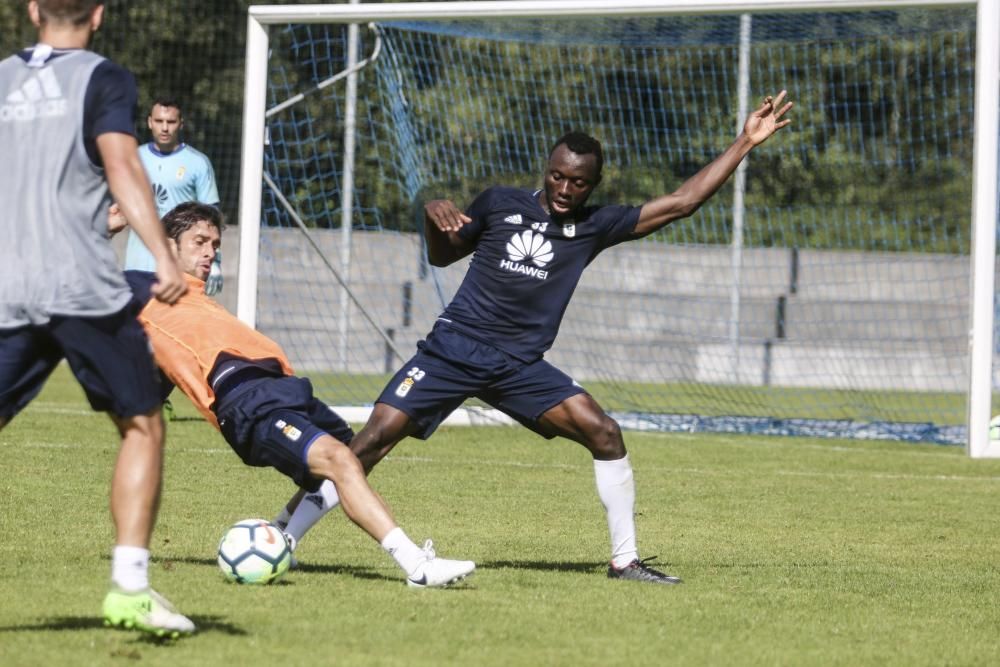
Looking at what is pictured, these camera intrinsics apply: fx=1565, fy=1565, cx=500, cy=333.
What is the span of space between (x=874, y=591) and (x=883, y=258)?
15046 mm

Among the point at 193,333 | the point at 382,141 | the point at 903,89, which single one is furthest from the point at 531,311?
the point at 903,89

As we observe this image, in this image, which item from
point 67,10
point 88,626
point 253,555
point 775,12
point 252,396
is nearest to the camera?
→ point 67,10

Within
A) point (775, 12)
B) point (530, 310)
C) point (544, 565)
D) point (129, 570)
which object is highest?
point (775, 12)

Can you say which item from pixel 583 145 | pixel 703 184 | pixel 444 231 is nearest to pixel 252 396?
pixel 444 231

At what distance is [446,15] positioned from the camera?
12.9 m

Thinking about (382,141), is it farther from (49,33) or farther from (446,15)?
(49,33)

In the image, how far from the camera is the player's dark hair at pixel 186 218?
6.86 m

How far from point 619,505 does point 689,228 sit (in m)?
14.2

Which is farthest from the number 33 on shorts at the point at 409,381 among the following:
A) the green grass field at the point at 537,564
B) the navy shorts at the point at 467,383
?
the green grass field at the point at 537,564

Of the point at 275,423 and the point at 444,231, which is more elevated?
the point at 444,231

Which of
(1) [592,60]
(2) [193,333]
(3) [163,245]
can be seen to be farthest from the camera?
(1) [592,60]

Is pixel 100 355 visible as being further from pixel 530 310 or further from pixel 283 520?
pixel 530 310

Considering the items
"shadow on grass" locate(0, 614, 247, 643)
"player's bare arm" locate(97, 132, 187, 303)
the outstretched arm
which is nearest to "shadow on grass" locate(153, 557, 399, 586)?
"shadow on grass" locate(0, 614, 247, 643)

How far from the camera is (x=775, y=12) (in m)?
12.5
